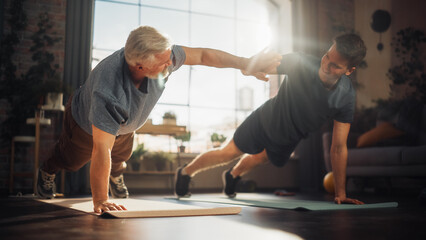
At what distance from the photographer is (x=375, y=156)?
375 centimetres

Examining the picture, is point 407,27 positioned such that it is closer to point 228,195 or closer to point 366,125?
point 366,125

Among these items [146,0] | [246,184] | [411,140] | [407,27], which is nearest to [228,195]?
[246,184]

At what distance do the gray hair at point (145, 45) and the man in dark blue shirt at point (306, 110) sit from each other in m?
0.90

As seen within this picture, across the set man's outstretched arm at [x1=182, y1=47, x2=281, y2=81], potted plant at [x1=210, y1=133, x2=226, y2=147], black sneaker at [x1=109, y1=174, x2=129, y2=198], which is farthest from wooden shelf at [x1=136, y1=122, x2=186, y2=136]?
man's outstretched arm at [x1=182, y1=47, x2=281, y2=81]

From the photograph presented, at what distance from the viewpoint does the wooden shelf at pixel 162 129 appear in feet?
15.0

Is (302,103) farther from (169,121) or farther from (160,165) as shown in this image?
(160,165)

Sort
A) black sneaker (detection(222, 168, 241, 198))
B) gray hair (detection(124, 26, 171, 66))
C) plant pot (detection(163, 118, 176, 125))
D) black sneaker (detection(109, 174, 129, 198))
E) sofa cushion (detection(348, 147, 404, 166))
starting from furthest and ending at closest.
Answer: plant pot (detection(163, 118, 176, 125)) → sofa cushion (detection(348, 147, 404, 166)) → black sneaker (detection(222, 168, 241, 198)) → black sneaker (detection(109, 174, 129, 198)) → gray hair (detection(124, 26, 171, 66))

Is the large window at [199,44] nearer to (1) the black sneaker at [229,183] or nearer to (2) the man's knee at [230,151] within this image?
(1) the black sneaker at [229,183]

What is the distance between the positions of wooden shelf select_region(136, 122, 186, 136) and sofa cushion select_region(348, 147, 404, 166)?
76.1 inches

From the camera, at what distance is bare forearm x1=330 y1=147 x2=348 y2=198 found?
7.55 ft

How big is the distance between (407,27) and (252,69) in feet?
14.4

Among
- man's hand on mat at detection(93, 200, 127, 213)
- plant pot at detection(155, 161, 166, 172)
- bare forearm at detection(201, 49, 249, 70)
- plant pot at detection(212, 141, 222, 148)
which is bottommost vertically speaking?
man's hand on mat at detection(93, 200, 127, 213)

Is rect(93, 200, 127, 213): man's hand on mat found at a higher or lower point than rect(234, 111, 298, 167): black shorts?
lower

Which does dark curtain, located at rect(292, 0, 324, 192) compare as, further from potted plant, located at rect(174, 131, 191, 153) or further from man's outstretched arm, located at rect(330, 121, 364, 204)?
man's outstretched arm, located at rect(330, 121, 364, 204)
